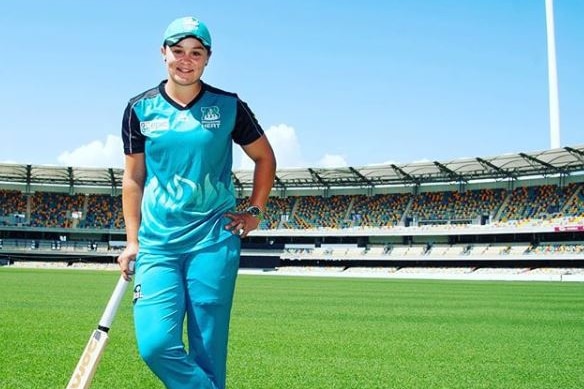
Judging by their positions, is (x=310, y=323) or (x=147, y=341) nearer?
(x=147, y=341)

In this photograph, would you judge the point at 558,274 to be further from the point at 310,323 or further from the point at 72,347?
the point at 72,347

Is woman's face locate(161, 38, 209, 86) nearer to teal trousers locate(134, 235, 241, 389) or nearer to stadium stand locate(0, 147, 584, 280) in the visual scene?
teal trousers locate(134, 235, 241, 389)

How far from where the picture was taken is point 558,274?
48.5 metres

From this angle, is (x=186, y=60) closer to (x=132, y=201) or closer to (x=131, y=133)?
(x=131, y=133)

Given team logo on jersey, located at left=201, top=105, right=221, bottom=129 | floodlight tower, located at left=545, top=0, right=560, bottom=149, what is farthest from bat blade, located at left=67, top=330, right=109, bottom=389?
floodlight tower, located at left=545, top=0, right=560, bottom=149

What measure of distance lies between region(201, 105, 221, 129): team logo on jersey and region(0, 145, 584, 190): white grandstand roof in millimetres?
49825

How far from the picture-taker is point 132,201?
13.1 ft

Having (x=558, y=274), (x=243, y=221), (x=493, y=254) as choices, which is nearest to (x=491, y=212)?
(x=493, y=254)

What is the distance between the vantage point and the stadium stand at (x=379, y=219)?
54.8 meters

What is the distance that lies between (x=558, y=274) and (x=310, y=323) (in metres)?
40.9

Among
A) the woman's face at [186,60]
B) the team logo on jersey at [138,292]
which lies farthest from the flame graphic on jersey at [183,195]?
the woman's face at [186,60]

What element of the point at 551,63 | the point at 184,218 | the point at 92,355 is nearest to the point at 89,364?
the point at 92,355

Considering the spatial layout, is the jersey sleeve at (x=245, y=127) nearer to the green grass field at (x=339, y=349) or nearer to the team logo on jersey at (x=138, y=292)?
the team logo on jersey at (x=138, y=292)

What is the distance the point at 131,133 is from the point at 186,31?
0.69 meters
